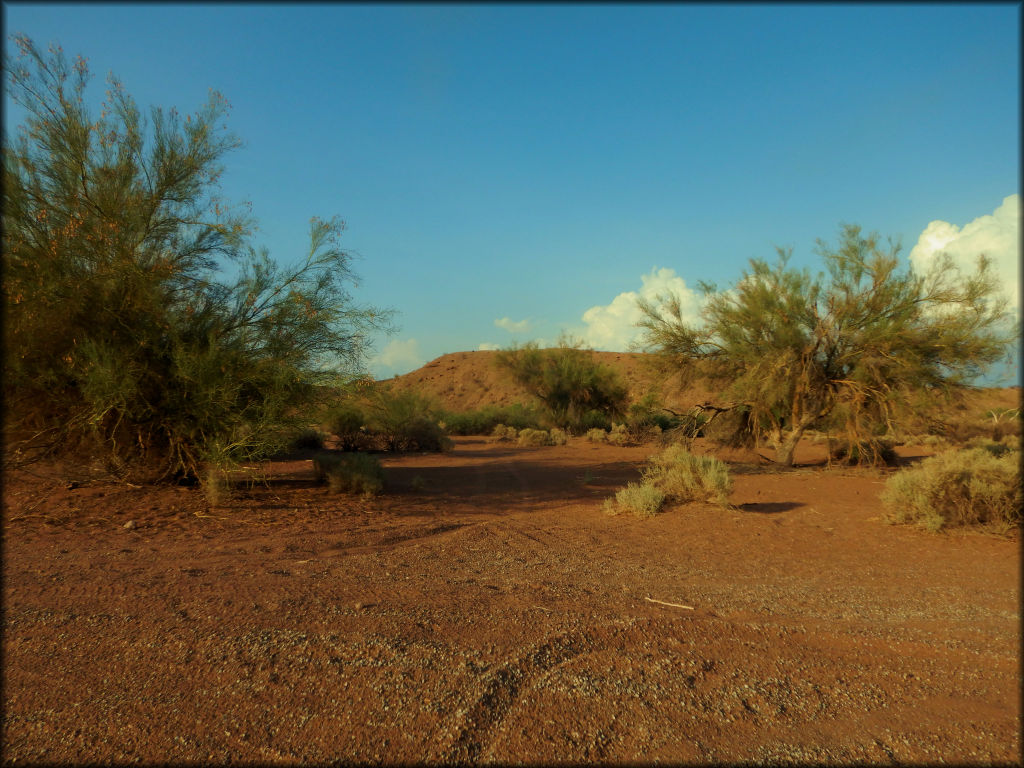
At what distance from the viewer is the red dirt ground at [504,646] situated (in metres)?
3.21

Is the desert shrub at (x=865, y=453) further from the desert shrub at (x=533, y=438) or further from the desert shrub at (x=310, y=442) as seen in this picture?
the desert shrub at (x=310, y=442)

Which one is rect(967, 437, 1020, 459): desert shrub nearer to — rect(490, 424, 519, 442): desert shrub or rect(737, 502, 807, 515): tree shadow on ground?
rect(737, 502, 807, 515): tree shadow on ground

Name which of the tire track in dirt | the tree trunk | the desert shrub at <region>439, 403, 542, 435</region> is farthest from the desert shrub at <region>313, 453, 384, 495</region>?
the desert shrub at <region>439, 403, 542, 435</region>

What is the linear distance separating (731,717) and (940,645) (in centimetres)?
227

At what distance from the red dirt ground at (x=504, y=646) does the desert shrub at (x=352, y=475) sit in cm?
363

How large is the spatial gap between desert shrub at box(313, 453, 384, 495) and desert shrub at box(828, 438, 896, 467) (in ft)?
42.0

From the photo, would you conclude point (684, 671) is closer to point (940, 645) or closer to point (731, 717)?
point (731, 717)

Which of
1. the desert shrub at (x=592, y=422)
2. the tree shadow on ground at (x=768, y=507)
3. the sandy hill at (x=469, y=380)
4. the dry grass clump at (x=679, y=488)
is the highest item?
the sandy hill at (x=469, y=380)

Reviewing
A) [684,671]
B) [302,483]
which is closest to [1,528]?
[302,483]

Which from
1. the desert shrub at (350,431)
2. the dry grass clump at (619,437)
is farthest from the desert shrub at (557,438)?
the desert shrub at (350,431)

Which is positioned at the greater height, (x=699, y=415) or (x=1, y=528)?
(x=699, y=415)

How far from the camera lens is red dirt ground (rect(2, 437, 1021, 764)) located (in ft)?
10.5

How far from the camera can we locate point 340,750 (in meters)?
3.09

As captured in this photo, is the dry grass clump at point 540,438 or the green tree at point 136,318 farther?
the dry grass clump at point 540,438
